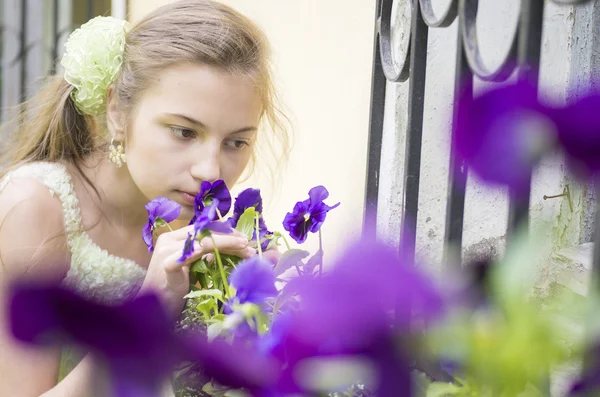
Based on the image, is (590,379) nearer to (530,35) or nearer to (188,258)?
(530,35)

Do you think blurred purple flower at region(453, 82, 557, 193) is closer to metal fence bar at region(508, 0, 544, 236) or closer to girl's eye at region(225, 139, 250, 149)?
metal fence bar at region(508, 0, 544, 236)

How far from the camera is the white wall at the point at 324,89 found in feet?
6.31

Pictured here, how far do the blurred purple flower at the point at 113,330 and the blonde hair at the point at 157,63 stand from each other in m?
1.41

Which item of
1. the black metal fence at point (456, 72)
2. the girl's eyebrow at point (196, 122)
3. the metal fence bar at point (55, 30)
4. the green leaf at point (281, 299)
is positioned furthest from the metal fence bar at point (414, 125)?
the metal fence bar at point (55, 30)

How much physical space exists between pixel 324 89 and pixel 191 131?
756 mm

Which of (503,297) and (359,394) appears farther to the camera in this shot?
(359,394)

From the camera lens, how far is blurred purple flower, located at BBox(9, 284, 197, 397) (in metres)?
0.17

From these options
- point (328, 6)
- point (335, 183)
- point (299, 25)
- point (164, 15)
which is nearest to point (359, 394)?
point (164, 15)

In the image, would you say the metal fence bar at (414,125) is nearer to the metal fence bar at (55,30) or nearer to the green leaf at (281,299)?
the green leaf at (281,299)

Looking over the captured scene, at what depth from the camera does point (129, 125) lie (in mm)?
1654

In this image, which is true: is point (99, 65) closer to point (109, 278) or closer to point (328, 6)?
point (109, 278)

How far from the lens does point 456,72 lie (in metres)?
0.80

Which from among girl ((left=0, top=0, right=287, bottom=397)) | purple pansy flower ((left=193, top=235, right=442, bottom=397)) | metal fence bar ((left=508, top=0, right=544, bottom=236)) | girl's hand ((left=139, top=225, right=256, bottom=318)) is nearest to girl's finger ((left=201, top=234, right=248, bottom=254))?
girl's hand ((left=139, top=225, right=256, bottom=318))

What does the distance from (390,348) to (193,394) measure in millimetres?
557
